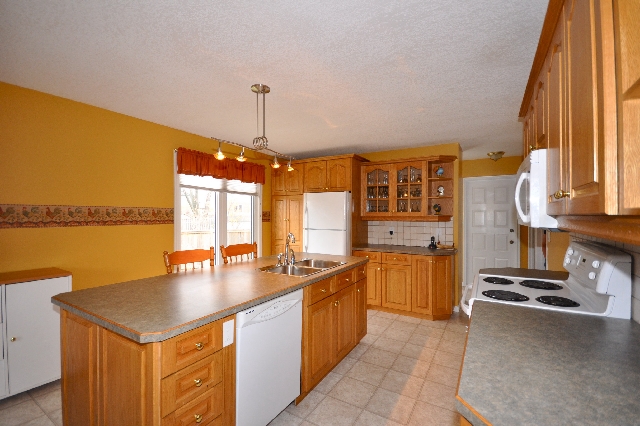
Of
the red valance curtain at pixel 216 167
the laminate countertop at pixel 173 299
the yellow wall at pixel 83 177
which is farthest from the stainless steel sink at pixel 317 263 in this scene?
the red valance curtain at pixel 216 167

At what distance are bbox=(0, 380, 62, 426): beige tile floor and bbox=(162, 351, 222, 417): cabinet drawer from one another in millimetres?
1404

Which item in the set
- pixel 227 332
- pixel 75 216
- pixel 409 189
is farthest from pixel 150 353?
pixel 409 189

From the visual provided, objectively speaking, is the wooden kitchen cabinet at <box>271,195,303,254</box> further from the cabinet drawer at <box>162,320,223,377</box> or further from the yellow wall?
the cabinet drawer at <box>162,320,223,377</box>

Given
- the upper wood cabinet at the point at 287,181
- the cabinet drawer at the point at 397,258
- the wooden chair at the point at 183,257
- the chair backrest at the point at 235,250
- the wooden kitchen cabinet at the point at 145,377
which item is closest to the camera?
the wooden kitchen cabinet at the point at 145,377

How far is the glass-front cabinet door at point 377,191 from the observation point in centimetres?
441

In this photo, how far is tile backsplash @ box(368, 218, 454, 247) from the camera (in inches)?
170

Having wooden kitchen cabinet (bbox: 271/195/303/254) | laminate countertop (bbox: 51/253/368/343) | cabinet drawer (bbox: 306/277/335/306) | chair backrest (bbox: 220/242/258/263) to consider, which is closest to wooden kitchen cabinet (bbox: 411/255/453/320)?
wooden kitchen cabinet (bbox: 271/195/303/254)

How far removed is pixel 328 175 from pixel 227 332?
3.24 metres

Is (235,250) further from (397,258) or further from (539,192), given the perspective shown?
(539,192)

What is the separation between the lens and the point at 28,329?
7.18 feet

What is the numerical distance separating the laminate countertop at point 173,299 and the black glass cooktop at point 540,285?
1.37m

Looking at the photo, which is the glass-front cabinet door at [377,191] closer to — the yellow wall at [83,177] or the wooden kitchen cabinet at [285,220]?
the wooden kitchen cabinet at [285,220]

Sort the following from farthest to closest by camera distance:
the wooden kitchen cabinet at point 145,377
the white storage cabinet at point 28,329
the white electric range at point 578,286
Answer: the white storage cabinet at point 28,329
the white electric range at point 578,286
the wooden kitchen cabinet at point 145,377

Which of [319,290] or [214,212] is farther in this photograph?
[214,212]
